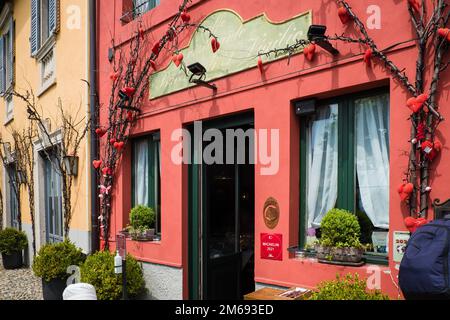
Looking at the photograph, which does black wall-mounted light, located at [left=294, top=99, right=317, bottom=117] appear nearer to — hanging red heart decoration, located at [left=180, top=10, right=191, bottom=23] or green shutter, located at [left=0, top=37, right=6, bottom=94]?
hanging red heart decoration, located at [left=180, top=10, right=191, bottom=23]

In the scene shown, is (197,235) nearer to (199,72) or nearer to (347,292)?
(199,72)

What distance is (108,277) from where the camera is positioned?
495 cm

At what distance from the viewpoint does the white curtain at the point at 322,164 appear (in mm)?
3688

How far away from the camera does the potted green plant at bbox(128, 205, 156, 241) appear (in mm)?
5535

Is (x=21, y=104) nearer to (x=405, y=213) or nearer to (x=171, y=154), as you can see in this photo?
(x=171, y=154)

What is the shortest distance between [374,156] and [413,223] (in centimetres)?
77

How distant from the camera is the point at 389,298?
9.70ft

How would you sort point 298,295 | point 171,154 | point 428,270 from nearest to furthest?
1. point 428,270
2. point 298,295
3. point 171,154

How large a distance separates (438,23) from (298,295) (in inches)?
98.7

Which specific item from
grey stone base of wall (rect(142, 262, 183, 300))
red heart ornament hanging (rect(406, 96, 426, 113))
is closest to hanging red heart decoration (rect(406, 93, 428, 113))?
red heart ornament hanging (rect(406, 96, 426, 113))

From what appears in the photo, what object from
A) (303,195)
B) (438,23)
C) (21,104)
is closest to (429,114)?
(438,23)

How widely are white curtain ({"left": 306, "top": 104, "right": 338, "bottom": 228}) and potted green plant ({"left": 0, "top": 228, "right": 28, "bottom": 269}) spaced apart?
8.00m

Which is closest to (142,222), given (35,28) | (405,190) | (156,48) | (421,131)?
(156,48)

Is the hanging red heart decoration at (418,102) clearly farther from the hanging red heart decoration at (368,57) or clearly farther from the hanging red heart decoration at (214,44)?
the hanging red heart decoration at (214,44)
